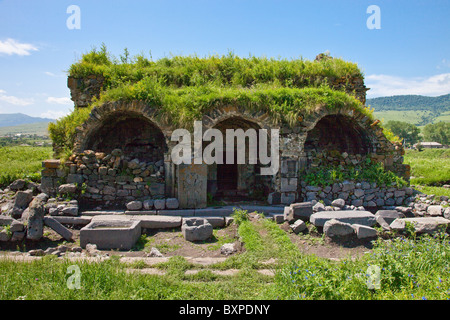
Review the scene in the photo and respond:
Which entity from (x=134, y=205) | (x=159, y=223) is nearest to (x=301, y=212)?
(x=159, y=223)

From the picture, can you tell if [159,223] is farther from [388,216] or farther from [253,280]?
[388,216]

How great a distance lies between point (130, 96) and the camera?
923cm

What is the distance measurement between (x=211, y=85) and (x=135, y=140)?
385 cm

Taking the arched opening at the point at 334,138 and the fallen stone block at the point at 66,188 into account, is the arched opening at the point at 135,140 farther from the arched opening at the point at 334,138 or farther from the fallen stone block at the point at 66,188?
the arched opening at the point at 334,138

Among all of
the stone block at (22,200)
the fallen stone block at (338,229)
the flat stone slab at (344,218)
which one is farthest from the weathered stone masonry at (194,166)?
the fallen stone block at (338,229)

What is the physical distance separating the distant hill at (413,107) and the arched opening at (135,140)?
14655cm

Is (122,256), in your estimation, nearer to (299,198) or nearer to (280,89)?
(299,198)

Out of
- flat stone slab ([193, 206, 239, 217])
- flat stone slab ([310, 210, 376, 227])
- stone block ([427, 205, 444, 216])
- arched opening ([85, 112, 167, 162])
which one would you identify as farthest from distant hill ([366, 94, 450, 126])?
flat stone slab ([193, 206, 239, 217])

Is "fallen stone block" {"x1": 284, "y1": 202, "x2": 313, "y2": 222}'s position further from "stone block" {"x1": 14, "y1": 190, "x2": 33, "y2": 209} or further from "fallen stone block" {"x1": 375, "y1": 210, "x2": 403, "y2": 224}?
"stone block" {"x1": 14, "y1": 190, "x2": 33, "y2": 209}

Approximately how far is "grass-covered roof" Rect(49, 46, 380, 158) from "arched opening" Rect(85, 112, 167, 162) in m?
1.35

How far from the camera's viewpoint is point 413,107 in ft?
509

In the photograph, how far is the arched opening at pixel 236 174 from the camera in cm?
1087

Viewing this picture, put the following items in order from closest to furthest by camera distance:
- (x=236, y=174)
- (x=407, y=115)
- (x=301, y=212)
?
(x=301, y=212) → (x=236, y=174) → (x=407, y=115)

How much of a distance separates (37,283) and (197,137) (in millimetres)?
5772
